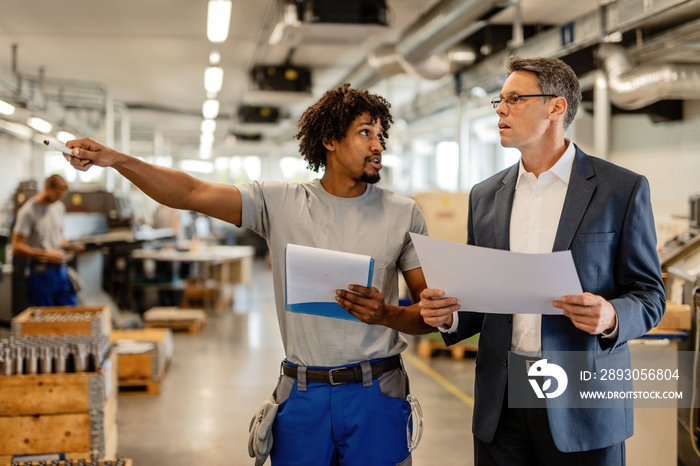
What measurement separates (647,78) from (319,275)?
5.75m

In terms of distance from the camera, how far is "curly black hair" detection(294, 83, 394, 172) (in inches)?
83.8

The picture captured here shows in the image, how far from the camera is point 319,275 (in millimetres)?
1827

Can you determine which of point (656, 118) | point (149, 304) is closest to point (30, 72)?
point (149, 304)

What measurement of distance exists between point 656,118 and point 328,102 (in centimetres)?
770

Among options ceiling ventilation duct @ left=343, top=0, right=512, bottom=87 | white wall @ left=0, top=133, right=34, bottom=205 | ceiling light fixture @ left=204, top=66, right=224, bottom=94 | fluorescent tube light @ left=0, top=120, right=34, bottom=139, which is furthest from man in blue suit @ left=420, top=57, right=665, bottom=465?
white wall @ left=0, top=133, right=34, bottom=205

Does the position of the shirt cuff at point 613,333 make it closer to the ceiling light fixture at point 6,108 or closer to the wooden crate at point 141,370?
the wooden crate at point 141,370

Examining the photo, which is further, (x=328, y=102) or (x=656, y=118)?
(x=656, y=118)

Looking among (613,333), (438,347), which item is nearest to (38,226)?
(438,347)

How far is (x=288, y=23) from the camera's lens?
6594mm

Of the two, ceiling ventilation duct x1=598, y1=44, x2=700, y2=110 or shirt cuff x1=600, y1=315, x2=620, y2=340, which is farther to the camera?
ceiling ventilation duct x1=598, y1=44, x2=700, y2=110

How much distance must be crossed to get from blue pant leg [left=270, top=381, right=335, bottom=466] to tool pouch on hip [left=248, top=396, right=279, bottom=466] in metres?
0.04

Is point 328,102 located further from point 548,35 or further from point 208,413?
point 548,35

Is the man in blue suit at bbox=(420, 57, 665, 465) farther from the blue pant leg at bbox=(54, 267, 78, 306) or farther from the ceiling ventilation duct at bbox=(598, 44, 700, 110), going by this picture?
the blue pant leg at bbox=(54, 267, 78, 306)

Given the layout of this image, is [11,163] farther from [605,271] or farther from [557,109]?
[605,271]
